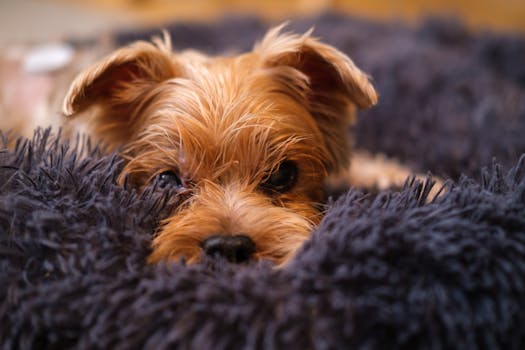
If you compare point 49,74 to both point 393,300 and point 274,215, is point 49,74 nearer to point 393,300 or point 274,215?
point 274,215

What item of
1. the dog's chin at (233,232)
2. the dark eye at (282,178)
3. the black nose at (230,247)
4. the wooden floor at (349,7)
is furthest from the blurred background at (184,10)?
the black nose at (230,247)

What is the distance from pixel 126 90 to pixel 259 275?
822 mm

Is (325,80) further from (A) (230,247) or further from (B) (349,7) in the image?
(B) (349,7)

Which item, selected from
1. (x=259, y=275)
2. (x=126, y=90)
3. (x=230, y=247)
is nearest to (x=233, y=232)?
(x=230, y=247)

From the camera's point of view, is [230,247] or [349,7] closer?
[230,247]

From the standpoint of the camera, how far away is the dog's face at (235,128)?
1.33 metres

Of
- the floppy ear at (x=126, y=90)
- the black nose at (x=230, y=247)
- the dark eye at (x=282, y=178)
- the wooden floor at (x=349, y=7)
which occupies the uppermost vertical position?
the wooden floor at (x=349, y=7)

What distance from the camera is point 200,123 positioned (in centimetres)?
144

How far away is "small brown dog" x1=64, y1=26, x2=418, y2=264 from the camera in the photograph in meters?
1.33

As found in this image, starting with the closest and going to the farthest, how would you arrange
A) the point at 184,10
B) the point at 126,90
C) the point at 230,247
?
the point at 230,247
the point at 126,90
the point at 184,10

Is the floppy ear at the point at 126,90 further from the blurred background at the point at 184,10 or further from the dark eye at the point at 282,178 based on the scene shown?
the blurred background at the point at 184,10

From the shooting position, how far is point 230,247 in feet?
3.93

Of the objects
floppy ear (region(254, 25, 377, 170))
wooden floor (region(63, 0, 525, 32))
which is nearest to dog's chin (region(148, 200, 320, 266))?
floppy ear (region(254, 25, 377, 170))

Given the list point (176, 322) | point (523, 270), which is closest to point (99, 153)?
point (176, 322)
